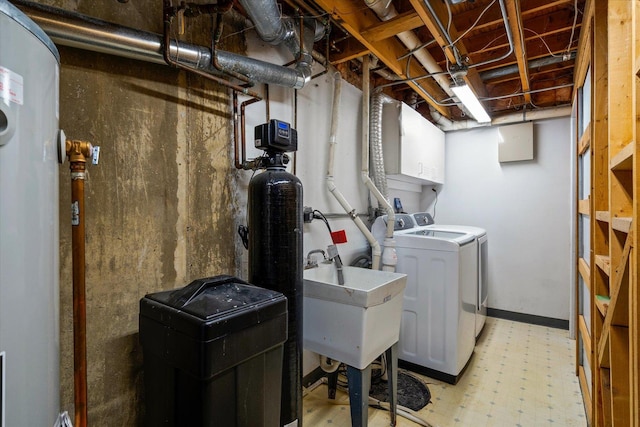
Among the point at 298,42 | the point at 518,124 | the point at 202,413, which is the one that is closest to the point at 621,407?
the point at 202,413

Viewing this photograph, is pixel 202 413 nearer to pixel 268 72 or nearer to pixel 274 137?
pixel 274 137

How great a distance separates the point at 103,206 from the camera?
1303 millimetres

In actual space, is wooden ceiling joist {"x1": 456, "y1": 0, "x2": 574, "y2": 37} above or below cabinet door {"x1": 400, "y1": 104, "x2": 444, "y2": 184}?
above

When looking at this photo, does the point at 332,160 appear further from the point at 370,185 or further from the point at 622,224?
the point at 622,224

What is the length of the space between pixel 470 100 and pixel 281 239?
2376 mm

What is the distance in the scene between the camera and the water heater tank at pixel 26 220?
0.60 meters

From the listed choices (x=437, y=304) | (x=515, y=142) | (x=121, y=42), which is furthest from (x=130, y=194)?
(x=515, y=142)

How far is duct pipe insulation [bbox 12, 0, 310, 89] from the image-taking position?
42.9 inches

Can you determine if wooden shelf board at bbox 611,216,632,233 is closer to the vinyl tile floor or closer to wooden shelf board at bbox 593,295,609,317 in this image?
wooden shelf board at bbox 593,295,609,317

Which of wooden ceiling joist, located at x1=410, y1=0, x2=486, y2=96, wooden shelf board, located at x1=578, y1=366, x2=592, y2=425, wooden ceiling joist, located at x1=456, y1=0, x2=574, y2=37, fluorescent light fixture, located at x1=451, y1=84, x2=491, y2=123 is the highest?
wooden ceiling joist, located at x1=456, y1=0, x2=574, y2=37

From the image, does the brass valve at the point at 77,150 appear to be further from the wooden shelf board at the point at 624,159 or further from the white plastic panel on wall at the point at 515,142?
the white plastic panel on wall at the point at 515,142

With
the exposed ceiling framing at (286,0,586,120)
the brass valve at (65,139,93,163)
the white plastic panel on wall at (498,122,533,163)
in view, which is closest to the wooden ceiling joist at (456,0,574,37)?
the exposed ceiling framing at (286,0,586,120)

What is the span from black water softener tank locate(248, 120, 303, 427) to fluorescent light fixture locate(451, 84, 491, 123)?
172cm

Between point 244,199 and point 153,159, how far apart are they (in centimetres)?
55
